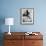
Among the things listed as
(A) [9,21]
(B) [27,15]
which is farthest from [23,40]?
(B) [27,15]

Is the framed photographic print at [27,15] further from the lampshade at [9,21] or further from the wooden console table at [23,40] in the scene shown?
the wooden console table at [23,40]

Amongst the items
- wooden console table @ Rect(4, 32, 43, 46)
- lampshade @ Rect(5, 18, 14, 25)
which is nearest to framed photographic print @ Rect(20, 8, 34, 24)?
lampshade @ Rect(5, 18, 14, 25)

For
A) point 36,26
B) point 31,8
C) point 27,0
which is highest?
point 27,0

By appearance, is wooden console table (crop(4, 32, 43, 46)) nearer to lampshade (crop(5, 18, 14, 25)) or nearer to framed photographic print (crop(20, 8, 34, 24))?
lampshade (crop(5, 18, 14, 25))

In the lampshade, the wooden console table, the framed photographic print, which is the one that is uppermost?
the framed photographic print

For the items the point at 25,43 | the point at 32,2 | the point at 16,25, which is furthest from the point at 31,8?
the point at 25,43

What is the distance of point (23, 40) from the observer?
13.1 feet

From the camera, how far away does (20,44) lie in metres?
4.01

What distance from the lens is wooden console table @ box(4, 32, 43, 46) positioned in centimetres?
399

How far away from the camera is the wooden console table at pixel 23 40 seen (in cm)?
399

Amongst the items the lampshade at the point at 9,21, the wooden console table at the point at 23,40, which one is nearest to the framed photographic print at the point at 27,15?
the lampshade at the point at 9,21

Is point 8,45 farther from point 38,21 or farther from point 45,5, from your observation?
point 45,5

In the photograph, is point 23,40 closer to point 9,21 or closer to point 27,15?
point 9,21

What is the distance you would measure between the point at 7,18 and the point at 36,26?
3.50ft
